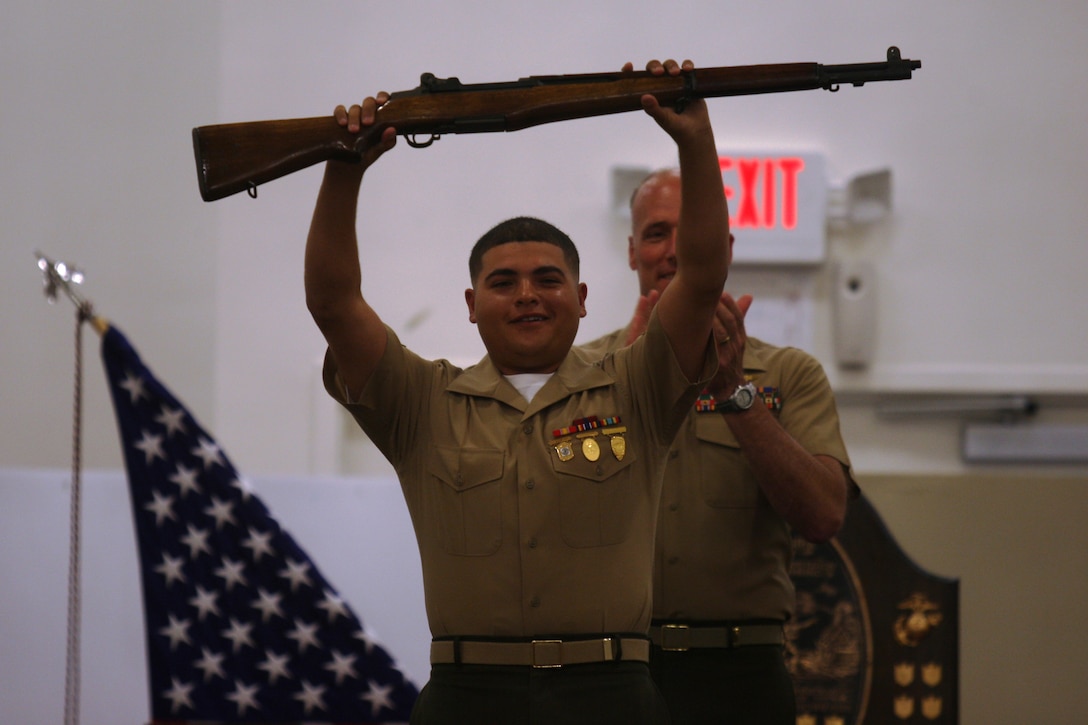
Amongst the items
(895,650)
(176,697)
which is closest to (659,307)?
(895,650)

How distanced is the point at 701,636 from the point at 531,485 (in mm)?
602

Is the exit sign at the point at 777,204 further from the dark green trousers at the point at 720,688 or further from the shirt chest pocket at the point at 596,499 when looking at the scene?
the shirt chest pocket at the point at 596,499

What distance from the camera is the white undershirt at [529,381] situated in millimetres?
1949

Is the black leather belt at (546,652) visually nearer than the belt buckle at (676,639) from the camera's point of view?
Yes

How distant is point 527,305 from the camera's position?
1.90 metres

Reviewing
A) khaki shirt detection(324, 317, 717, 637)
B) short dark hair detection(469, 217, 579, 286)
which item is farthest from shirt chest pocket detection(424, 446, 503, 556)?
short dark hair detection(469, 217, 579, 286)

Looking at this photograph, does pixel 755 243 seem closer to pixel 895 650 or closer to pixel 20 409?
pixel 895 650

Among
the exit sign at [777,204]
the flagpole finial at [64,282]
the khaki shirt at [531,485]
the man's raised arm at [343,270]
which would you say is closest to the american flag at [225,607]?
the flagpole finial at [64,282]

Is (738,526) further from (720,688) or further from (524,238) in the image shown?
(524,238)

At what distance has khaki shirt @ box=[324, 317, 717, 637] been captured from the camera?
1.78 meters

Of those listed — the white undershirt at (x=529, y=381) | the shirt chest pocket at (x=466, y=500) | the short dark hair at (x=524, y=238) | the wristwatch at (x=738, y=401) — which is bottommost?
the shirt chest pocket at (x=466, y=500)

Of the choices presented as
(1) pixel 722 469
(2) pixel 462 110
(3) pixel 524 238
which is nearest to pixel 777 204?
(1) pixel 722 469

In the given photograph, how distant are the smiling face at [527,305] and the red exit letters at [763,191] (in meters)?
2.82

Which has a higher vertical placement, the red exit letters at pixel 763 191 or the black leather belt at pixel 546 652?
the red exit letters at pixel 763 191
